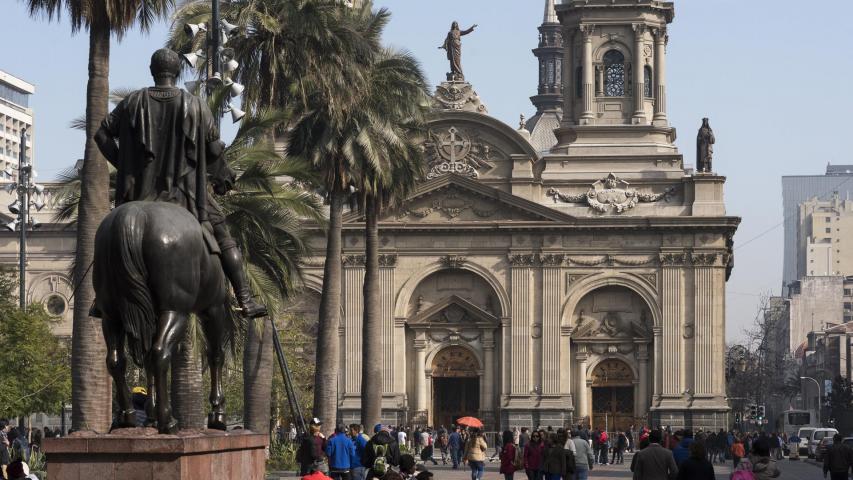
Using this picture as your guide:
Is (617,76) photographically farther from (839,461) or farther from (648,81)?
(839,461)

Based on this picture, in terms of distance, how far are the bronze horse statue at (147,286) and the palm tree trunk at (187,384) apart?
18315 millimetres

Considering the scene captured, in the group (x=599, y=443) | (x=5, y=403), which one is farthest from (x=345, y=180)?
(x=599, y=443)

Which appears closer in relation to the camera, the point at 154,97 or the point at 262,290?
the point at 154,97

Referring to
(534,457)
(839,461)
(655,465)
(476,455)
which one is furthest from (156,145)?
(476,455)

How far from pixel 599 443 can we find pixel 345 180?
2306 cm

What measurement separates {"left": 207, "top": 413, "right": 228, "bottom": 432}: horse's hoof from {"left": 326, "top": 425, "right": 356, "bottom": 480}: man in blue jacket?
719 inches

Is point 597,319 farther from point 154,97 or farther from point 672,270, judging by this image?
point 154,97

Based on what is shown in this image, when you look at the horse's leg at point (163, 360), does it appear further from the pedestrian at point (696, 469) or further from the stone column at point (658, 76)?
the stone column at point (658, 76)

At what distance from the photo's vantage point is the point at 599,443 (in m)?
72.6

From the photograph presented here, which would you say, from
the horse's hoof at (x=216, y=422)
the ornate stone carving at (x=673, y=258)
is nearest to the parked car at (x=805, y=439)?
the ornate stone carving at (x=673, y=258)

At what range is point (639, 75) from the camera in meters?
89.4

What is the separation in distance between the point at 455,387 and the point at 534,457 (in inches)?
2086

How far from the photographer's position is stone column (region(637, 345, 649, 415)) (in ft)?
289

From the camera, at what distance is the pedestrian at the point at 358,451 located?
3325 cm
